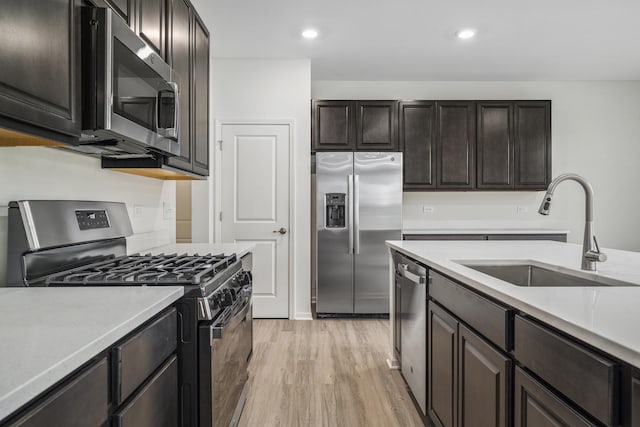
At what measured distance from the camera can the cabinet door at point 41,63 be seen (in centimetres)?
91

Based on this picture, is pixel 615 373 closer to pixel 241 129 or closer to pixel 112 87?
pixel 112 87

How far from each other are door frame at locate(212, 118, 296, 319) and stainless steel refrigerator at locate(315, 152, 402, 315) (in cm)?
26

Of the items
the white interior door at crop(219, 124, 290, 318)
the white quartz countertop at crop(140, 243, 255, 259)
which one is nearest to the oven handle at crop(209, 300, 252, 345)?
the white quartz countertop at crop(140, 243, 255, 259)

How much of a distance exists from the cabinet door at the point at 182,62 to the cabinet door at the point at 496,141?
10.8 ft

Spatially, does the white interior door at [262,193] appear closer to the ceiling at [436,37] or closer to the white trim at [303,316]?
the white trim at [303,316]

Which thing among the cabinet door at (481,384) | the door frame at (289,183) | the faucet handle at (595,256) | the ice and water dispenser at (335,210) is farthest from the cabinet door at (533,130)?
the cabinet door at (481,384)

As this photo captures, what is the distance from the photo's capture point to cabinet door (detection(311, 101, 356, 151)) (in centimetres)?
416

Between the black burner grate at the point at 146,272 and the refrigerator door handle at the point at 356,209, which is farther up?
the refrigerator door handle at the point at 356,209

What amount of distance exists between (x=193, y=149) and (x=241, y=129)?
5.49 feet

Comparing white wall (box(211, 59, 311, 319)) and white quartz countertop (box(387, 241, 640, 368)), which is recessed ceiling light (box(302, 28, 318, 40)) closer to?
white wall (box(211, 59, 311, 319))

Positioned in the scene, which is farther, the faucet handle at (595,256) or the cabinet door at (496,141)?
the cabinet door at (496,141)

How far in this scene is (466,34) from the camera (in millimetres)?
3422

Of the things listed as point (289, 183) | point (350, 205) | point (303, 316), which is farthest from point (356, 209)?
point (303, 316)

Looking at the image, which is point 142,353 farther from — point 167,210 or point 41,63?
point 167,210
